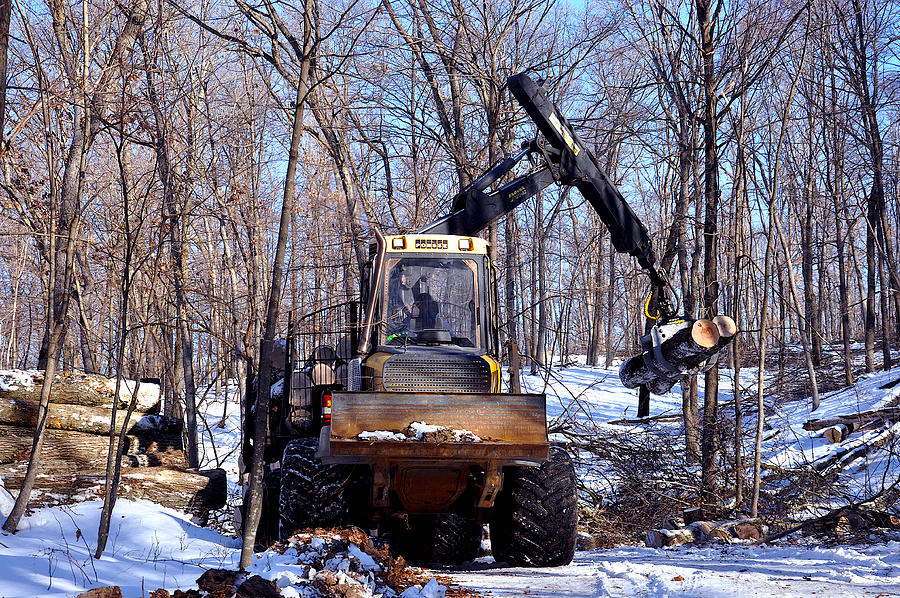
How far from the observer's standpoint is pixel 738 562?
7.33m

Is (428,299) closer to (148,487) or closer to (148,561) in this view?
(148,561)

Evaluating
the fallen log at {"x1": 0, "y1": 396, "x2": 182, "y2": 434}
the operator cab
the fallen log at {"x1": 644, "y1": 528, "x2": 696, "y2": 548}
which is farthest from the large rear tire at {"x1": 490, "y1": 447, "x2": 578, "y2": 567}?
the fallen log at {"x1": 0, "y1": 396, "x2": 182, "y2": 434}

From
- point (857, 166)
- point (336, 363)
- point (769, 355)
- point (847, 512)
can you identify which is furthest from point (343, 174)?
point (769, 355)

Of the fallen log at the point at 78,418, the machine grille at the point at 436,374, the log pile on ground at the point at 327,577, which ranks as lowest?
the log pile on ground at the point at 327,577

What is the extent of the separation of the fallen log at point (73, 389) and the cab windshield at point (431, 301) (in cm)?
497

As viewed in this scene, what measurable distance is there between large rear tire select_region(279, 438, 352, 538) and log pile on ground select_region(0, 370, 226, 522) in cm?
387

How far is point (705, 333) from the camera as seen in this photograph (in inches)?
324

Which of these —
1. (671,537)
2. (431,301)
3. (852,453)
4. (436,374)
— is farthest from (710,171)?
(436,374)

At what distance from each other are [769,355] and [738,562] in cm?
2216

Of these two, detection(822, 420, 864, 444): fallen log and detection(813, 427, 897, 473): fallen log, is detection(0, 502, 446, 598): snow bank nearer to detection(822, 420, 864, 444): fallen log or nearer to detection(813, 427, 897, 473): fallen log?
detection(813, 427, 897, 473): fallen log

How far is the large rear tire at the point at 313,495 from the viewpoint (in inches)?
283

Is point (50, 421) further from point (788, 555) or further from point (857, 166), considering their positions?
point (857, 166)

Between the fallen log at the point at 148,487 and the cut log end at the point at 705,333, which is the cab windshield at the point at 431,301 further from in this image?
the fallen log at the point at 148,487

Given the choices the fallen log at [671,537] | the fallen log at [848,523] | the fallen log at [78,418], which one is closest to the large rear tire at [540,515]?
the fallen log at [671,537]
